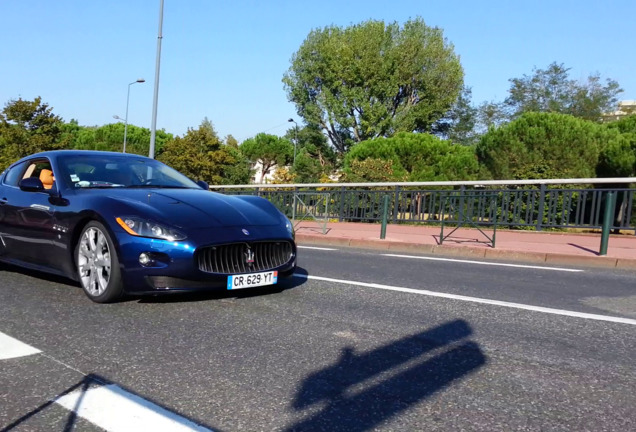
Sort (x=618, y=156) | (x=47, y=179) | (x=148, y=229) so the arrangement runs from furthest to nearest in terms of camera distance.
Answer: (x=618, y=156), (x=47, y=179), (x=148, y=229)

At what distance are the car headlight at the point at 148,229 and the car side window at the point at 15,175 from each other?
214 cm

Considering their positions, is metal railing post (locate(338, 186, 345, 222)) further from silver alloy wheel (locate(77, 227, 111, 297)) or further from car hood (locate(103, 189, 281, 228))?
silver alloy wheel (locate(77, 227, 111, 297))

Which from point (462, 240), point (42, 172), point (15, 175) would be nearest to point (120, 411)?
point (42, 172)

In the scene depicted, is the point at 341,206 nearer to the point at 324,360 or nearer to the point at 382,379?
the point at 324,360

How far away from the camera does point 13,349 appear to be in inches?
133

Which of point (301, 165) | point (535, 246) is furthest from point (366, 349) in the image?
point (301, 165)

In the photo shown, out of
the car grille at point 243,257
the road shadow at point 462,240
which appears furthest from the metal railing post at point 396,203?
the car grille at point 243,257

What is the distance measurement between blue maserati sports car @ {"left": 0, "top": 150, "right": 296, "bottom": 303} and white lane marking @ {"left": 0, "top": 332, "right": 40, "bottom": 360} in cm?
101

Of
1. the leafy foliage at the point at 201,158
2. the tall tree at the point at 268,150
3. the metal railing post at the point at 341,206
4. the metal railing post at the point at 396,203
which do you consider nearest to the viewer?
the metal railing post at the point at 396,203

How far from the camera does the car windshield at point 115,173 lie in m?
5.34

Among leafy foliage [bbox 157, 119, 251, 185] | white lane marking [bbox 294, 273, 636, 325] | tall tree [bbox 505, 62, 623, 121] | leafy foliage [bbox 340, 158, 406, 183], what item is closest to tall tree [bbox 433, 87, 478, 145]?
tall tree [bbox 505, 62, 623, 121]

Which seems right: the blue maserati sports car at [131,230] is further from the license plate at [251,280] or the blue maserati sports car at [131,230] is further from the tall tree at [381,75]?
the tall tree at [381,75]

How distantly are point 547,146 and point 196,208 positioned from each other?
19.8m

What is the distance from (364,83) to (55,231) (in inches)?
1564
